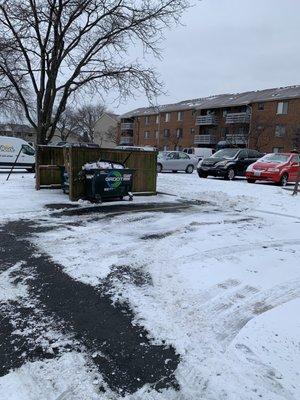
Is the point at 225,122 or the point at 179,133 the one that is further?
the point at 179,133

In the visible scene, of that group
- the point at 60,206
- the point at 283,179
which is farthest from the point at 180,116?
the point at 60,206

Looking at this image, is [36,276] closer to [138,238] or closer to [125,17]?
[138,238]

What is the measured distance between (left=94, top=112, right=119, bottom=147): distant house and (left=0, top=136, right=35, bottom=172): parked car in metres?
62.1

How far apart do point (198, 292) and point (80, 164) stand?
7.73m

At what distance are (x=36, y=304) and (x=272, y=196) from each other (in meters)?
10.5

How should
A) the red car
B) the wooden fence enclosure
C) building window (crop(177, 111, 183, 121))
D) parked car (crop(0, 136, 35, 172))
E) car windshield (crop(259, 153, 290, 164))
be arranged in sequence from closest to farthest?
1. the wooden fence enclosure
2. the red car
3. car windshield (crop(259, 153, 290, 164))
4. parked car (crop(0, 136, 35, 172))
5. building window (crop(177, 111, 183, 121))

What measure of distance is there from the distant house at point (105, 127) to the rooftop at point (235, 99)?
719 inches

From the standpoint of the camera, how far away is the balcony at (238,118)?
51500mm

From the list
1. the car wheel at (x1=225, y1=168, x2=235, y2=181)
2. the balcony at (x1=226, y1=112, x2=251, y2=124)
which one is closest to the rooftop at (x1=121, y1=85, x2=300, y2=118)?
the balcony at (x1=226, y1=112, x2=251, y2=124)

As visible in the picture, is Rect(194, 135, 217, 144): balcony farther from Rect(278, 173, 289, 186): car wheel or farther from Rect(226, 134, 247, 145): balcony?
Rect(278, 173, 289, 186): car wheel

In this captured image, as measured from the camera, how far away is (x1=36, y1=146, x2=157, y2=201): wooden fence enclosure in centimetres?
1140

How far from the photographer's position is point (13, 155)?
22.9 m

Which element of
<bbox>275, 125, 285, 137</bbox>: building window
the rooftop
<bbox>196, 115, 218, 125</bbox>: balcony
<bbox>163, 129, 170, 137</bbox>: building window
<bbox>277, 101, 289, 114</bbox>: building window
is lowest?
<bbox>163, 129, 170, 137</bbox>: building window

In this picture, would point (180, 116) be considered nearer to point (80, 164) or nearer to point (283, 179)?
point (283, 179)
